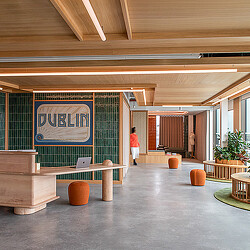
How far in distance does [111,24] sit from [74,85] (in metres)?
4.57

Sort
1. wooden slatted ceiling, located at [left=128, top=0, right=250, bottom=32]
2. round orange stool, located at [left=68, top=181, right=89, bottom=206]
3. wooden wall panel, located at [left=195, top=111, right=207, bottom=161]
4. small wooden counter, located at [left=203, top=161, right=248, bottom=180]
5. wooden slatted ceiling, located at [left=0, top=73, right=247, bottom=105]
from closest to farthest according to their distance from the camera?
wooden slatted ceiling, located at [left=128, top=0, right=250, bottom=32]
round orange stool, located at [left=68, top=181, right=89, bottom=206]
wooden slatted ceiling, located at [left=0, top=73, right=247, bottom=105]
small wooden counter, located at [left=203, top=161, right=248, bottom=180]
wooden wall panel, located at [left=195, top=111, right=207, bottom=161]

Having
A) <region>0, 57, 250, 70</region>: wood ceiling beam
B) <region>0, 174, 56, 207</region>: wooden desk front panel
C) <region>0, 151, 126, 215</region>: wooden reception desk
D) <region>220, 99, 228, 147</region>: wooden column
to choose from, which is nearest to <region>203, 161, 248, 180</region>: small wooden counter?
<region>220, 99, 228, 147</region>: wooden column

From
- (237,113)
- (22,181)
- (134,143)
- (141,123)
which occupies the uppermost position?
(237,113)

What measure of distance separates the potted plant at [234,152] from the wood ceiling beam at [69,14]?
7.65m

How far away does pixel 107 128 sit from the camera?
8891mm

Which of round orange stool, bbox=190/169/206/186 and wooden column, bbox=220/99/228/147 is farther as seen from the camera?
wooden column, bbox=220/99/228/147

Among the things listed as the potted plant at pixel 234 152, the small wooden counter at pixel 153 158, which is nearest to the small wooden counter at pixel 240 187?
the potted plant at pixel 234 152

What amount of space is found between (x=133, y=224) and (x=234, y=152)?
247 inches

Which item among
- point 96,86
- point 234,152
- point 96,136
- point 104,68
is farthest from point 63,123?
point 234,152

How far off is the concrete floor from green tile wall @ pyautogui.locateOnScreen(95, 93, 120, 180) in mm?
1657

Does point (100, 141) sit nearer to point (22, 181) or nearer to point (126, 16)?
point (22, 181)

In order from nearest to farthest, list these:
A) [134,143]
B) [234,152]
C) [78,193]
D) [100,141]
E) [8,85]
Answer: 1. [78,193]
2. [8,85]
3. [100,141]
4. [234,152]
5. [134,143]

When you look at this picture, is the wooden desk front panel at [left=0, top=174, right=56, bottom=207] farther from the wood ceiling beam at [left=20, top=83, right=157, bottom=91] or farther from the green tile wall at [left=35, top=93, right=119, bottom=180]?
the wood ceiling beam at [left=20, top=83, right=157, bottom=91]

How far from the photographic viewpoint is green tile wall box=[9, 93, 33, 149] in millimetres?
9266
